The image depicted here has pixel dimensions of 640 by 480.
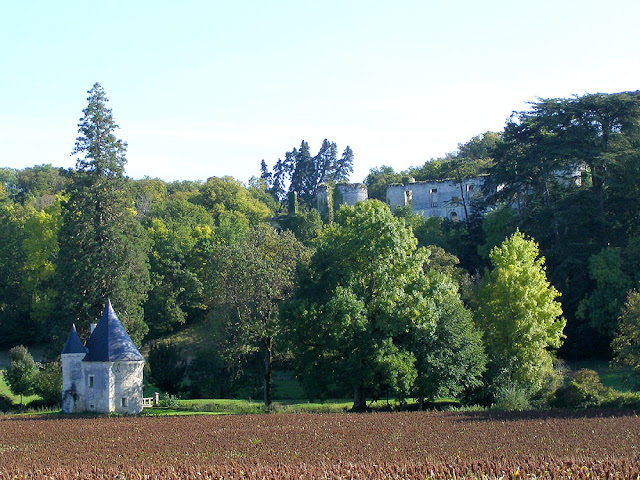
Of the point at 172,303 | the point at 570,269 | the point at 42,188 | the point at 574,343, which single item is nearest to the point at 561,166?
the point at 570,269

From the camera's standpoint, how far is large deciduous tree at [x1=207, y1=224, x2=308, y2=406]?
4762 cm

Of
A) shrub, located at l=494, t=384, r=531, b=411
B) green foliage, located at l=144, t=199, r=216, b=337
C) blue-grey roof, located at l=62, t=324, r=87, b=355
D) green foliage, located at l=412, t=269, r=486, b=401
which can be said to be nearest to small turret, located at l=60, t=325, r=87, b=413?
blue-grey roof, located at l=62, t=324, r=87, b=355

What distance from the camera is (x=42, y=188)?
111625 millimetres

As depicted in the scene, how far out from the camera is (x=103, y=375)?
44.5m

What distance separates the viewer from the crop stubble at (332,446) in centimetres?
1614

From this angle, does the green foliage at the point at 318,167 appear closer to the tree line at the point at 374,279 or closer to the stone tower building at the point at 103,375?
the tree line at the point at 374,279

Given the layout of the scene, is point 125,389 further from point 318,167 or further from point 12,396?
point 318,167

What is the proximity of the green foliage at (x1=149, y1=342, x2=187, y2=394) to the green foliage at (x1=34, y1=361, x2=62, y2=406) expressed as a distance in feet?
23.4

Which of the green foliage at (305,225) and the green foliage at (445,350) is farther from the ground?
the green foliage at (305,225)

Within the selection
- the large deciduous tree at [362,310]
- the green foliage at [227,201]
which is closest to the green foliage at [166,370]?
the large deciduous tree at [362,310]

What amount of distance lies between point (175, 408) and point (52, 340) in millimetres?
14240

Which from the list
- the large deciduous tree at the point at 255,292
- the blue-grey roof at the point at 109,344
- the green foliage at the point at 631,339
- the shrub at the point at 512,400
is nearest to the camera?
the shrub at the point at 512,400

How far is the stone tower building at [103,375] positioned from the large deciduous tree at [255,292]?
6.25 meters

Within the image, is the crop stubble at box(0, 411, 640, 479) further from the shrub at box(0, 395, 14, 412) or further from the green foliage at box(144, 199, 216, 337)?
the green foliage at box(144, 199, 216, 337)
